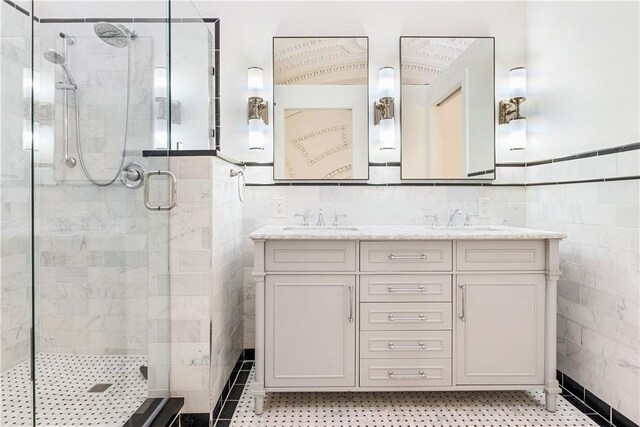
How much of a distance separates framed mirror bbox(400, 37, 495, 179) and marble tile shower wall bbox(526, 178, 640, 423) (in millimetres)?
509

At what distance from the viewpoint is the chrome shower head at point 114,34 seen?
174cm

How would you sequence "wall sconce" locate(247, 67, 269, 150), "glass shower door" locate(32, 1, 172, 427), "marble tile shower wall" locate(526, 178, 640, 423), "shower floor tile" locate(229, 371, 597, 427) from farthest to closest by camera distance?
"wall sconce" locate(247, 67, 269, 150), "shower floor tile" locate(229, 371, 597, 427), "marble tile shower wall" locate(526, 178, 640, 423), "glass shower door" locate(32, 1, 172, 427)

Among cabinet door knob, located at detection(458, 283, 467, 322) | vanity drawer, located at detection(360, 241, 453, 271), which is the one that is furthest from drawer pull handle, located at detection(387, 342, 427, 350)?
vanity drawer, located at detection(360, 241, 453, 271)

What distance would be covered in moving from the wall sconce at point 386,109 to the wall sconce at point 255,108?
2.34ft

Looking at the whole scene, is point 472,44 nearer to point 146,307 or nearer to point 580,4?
point 580,4

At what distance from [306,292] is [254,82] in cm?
134

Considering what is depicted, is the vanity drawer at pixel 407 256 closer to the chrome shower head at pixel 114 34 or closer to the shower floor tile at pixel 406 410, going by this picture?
the shower floor tile at pixel 406 410

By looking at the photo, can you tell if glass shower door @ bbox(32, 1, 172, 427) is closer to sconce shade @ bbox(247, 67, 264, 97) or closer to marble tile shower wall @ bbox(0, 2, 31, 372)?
marble tile shower wall @ bbox(0, 2, 31, 372)

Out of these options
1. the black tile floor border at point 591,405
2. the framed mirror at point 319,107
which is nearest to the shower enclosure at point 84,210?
the framed mirror at point 319,107

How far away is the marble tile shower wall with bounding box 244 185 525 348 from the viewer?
2.44 m

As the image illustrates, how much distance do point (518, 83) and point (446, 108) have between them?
0.48 m

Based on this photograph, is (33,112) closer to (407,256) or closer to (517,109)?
(407,256)

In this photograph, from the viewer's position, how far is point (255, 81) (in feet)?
7.84

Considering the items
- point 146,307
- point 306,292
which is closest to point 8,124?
point 146,307
